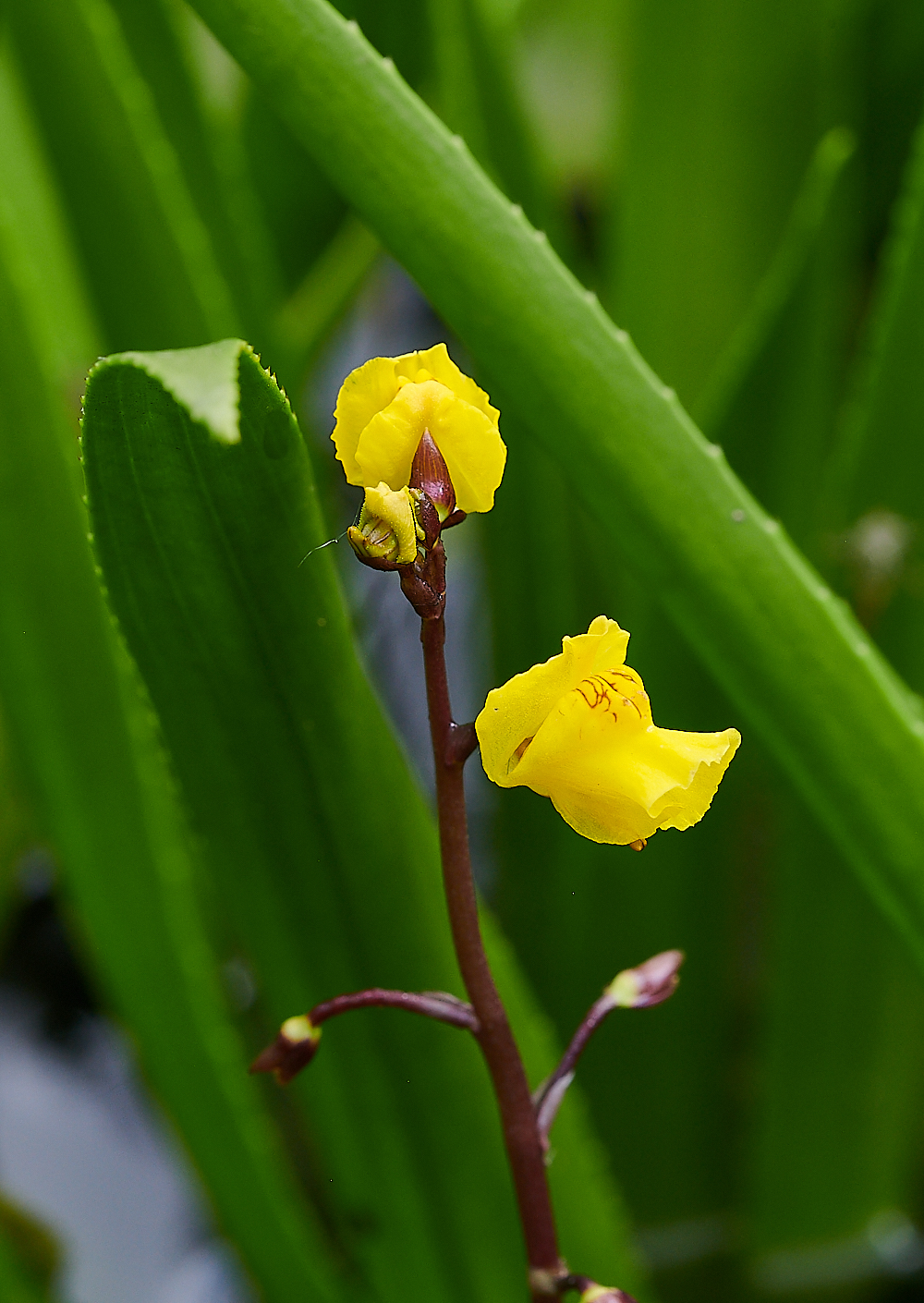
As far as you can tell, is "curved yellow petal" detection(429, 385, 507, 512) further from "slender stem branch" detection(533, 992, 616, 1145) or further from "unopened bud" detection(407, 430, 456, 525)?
"slender stem branch" detection(533, 992, 616, 1145)

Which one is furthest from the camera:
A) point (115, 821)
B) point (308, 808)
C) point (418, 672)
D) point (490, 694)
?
point (418, 672)

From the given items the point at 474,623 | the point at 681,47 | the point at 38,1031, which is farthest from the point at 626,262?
the point at 38,1031

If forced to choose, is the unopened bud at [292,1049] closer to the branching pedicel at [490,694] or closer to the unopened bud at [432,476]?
the branching pedicel at [490,694]

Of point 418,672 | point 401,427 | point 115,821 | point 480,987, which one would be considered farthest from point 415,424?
point 418,672

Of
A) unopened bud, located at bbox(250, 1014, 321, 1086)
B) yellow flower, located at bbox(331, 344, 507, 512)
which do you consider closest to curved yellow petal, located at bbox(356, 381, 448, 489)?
yellow flower, located at bbox(331, 344, 507, 512)

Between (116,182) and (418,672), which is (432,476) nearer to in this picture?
(116,182)

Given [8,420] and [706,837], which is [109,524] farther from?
[706,837]
